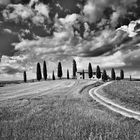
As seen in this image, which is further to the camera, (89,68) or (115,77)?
(115,77)

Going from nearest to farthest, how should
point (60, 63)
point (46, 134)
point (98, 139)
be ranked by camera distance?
point (98, 139) → point (46, 134) → point (60, 63)

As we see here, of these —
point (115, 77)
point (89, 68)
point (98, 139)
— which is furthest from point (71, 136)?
point (115, 77)

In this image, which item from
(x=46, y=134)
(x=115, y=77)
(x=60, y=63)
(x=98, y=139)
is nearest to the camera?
(x=98, y=139)

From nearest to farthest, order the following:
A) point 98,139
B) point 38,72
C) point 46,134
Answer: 1. point 98,139
2. point 46,134
3. point 38,72

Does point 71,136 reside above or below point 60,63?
below

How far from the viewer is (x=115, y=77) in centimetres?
10725

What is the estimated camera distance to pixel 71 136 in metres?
6.55

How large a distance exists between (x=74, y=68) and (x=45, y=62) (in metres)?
16.9

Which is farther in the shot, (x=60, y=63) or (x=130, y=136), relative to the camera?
(x=60, y=63)

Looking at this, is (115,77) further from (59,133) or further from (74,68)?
(59,133)

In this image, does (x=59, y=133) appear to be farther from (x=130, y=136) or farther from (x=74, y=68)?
(x=74, y=68)

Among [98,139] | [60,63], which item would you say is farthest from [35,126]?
[60,63]

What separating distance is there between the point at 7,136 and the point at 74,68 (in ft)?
308

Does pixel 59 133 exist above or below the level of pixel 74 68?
below
